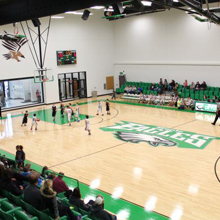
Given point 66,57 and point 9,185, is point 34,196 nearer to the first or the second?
point 9,185

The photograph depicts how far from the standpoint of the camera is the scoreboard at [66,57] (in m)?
29.0

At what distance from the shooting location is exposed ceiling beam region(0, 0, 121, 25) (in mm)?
7914

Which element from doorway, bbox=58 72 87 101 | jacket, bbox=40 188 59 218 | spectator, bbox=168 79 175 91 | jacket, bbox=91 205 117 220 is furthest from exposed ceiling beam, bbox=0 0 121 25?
doorway, bbox=58 72 87 101

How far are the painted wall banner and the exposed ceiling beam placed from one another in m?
8.89

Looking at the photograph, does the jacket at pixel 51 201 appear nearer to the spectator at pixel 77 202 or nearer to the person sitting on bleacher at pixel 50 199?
the person sitting on bleacher at pixel 50 199

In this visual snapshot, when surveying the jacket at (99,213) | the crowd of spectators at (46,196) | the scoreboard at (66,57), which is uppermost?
the scoreboard at (66,57)

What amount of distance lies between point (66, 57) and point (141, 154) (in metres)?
18.5

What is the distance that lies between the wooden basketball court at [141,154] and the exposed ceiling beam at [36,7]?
6043 mm

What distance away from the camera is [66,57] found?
96.9 feet

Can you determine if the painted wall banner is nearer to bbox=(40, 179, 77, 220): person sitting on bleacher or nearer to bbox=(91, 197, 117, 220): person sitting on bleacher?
bbox=(91, 197, 117, 220): person sitting on bleacher

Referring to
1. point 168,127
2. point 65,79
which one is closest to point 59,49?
point 65,79

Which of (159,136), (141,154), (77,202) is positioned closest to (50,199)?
(77,202)

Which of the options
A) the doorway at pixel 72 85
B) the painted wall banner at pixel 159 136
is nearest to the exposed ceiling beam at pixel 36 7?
the painted wall banner at pixel 159 136

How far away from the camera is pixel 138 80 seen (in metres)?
31.7
